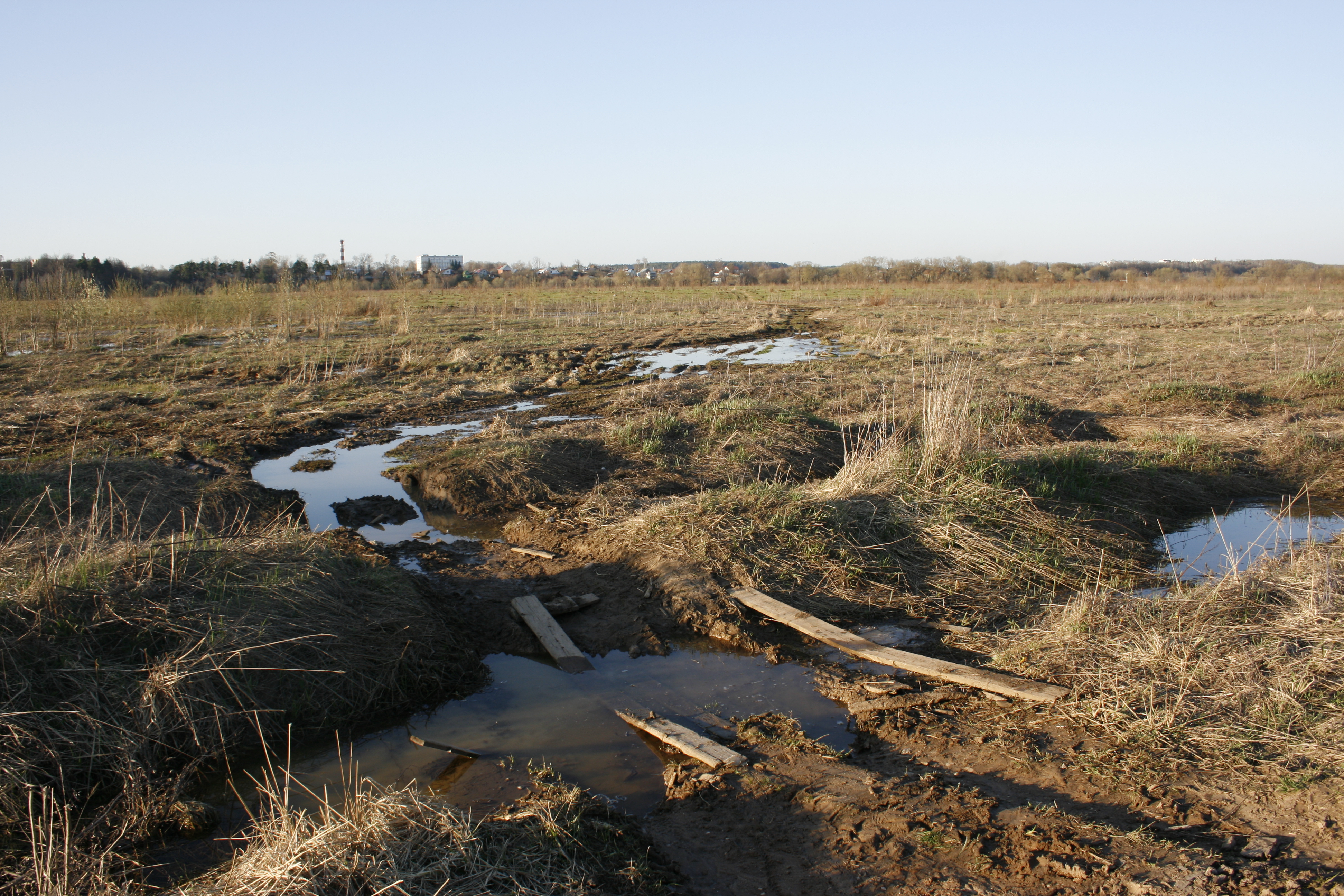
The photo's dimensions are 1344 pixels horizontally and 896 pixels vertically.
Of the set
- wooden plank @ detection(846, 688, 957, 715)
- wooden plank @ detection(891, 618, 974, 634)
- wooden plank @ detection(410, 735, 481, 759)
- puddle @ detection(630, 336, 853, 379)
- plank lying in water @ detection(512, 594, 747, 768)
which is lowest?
wooden plank @ detection(410, 735, 481, 759)

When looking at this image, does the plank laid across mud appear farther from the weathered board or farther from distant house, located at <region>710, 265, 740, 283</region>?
distant house, located at <region>710, 265, 740, 283</region>

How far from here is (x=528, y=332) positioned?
26.4 metres

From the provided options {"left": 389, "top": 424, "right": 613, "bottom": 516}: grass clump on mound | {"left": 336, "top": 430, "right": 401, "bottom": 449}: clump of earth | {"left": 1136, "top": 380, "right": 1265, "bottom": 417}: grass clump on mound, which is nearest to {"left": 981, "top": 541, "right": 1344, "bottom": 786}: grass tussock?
{"left": 389, "top": 424, "right": 613, "bottom": 516}: grass clump on mound

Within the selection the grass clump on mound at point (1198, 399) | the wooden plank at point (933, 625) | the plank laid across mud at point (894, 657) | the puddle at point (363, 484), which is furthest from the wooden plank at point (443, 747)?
the grass clump on mound at point (1198, 399)

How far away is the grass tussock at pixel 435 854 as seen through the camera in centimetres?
253

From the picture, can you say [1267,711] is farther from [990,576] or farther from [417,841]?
[417,841]

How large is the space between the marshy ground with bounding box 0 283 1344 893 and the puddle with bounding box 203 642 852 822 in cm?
15

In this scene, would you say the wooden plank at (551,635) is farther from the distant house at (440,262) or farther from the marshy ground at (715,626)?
the distant house at (440,262)

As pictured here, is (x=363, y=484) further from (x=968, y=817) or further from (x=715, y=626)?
(x=968, y=817)

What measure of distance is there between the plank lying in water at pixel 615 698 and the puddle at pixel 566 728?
45 millimetres

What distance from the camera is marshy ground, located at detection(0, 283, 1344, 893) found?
2.97 meters

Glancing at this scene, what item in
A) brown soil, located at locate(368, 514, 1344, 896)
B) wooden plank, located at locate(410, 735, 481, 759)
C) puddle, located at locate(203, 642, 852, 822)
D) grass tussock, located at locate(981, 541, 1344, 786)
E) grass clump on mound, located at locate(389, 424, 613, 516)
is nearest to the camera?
brown soil, located at locate(368, 514, 1344, 896)

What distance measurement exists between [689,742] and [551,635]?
5.19 feet

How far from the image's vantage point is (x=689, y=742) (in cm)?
394
